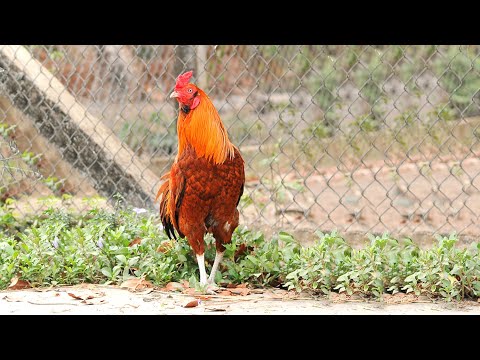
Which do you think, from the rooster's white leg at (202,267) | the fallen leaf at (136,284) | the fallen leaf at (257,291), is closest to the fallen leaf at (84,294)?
the fallen leaf at (136,284)

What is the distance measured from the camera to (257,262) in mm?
4605

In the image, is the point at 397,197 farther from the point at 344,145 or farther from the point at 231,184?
the point at 231,184

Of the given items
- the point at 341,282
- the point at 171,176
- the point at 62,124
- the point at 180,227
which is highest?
the point at 62,124

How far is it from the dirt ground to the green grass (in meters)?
0.08

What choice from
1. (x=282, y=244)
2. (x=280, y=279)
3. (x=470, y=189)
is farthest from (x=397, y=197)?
(x=280, y=279)

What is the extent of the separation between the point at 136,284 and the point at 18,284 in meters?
0.70

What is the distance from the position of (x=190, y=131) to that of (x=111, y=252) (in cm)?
94

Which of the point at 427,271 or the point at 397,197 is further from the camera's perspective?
the point at 397,197

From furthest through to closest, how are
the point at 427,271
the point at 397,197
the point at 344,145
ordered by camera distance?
the point at 344,145
the point at 397,197
the point at 427,271

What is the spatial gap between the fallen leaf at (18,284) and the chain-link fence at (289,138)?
139 cm

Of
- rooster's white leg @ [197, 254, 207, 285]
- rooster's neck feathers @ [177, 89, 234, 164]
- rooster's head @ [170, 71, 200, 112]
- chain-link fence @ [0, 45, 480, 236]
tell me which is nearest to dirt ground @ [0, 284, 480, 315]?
rooster's white leg @ [197, 254, 207, 285]

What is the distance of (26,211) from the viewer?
620 centimetres

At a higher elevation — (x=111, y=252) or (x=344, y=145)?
(x=344, y=145)

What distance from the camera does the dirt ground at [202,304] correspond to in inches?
159
